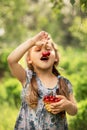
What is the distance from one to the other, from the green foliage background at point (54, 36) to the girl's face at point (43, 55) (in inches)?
16.0

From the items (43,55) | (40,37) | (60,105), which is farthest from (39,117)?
(40,37)

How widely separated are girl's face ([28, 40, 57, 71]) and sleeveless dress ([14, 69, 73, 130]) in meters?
0.13

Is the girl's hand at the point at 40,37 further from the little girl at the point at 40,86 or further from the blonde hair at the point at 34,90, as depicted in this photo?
the blonde hair at the point at 34,90

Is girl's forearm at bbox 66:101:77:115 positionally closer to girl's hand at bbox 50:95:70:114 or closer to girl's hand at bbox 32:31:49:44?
girl's hand at bbox 50:95:70:114

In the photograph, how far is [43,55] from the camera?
4.89 metres

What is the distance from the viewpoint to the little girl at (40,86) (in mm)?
4762

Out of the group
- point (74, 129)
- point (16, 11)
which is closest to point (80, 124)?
point (74, 129)

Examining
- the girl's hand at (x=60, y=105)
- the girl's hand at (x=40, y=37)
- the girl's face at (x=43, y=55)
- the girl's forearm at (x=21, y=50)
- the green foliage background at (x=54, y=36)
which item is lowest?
the green foliage background at (x=54, y=36)

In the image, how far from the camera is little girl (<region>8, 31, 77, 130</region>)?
15.6ft

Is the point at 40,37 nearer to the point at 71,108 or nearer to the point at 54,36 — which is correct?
the point at 71,108

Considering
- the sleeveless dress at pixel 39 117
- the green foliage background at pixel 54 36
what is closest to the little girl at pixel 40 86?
the sleeveless dress at pixel 39 117

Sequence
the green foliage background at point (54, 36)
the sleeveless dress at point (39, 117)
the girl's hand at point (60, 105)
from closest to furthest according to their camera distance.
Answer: the girl's hand at point (60, 105), the sleeveless dress at point (39, 117), the green foliage background at point (54, 36)

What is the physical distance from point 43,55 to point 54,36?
25545mm

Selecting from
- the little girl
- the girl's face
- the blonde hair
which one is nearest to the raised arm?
the little girl
